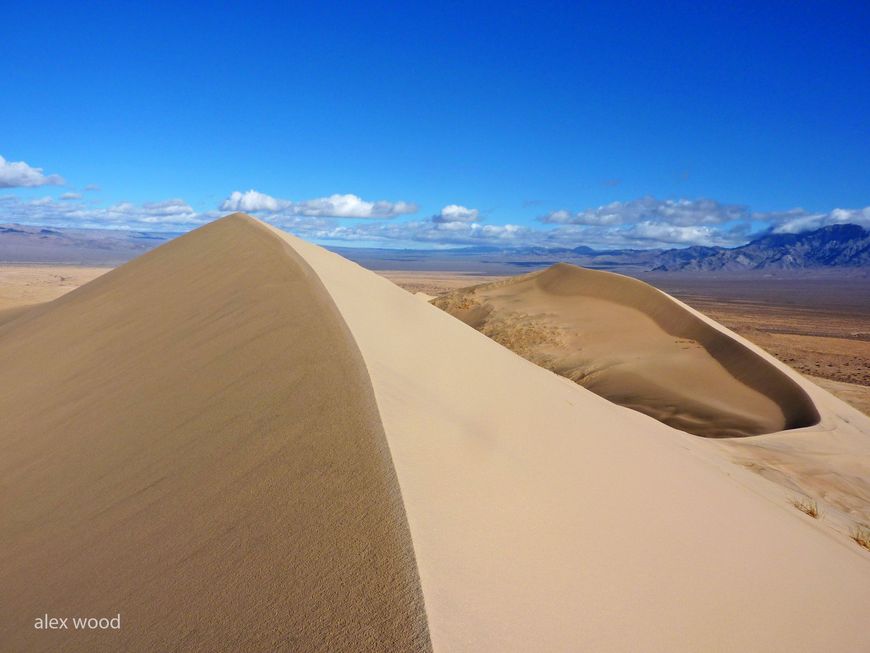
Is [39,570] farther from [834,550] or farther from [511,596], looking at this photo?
[834,550]

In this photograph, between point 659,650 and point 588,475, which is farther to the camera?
point 588,475

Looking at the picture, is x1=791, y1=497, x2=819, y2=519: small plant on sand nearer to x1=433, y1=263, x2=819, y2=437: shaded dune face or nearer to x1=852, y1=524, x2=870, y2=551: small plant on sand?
x1=852, y1=524, x2=870, y2=551: small plant on sand

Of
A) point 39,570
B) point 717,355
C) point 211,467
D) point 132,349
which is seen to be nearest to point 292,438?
point 211,467

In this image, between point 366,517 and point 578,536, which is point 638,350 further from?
point 366,517

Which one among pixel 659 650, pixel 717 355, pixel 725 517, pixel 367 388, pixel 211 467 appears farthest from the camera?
pixel 717 355

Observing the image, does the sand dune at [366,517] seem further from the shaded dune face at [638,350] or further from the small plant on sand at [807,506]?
the shaded dune face at [638,350]

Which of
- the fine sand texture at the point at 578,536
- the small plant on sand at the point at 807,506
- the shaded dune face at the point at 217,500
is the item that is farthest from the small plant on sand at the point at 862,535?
the shaded dune face at the point at 217,500

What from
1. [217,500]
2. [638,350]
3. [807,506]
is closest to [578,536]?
[217,500]
